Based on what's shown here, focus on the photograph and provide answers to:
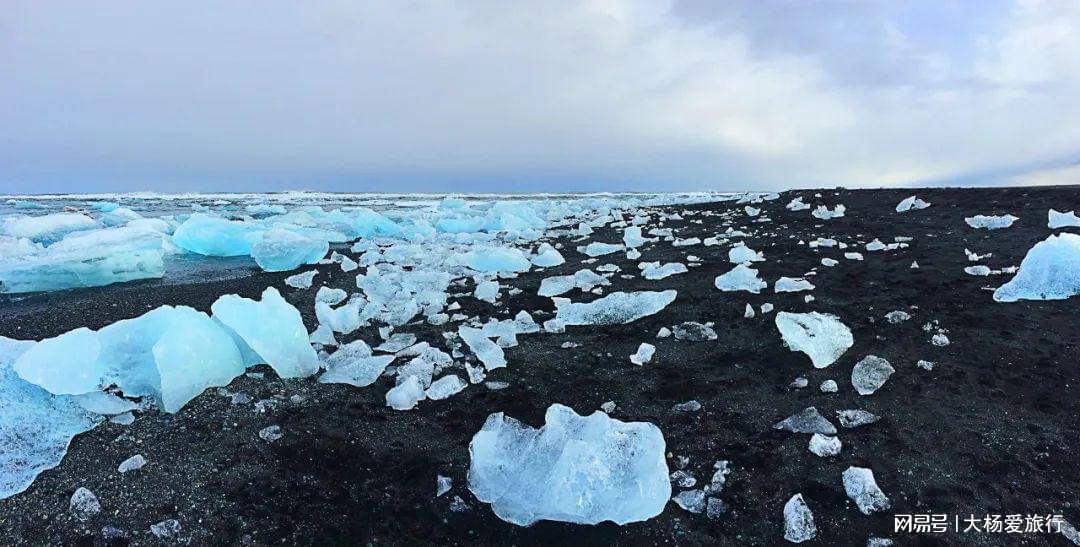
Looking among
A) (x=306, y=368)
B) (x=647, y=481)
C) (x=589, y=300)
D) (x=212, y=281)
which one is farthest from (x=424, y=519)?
(x=212, y=281)

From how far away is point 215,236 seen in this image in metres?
6.91

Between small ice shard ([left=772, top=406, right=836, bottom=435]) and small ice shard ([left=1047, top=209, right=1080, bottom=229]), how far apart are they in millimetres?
5772

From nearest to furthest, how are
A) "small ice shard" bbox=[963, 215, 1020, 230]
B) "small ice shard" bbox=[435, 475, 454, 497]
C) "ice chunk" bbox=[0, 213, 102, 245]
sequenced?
"small ice shard" bbox=[435, 475, 454, 497]
"small ice shard" bbox=[963, 215, 1020, 230]
"ice chunk" bbox=[0, 213, 102, 245]

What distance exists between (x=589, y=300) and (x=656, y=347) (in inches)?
45.5

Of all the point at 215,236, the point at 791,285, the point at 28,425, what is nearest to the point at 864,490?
the point at 791,285

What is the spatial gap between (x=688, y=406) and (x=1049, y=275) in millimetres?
2874

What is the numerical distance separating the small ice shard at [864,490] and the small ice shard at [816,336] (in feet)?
3.05

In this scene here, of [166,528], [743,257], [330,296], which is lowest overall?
[166,528]

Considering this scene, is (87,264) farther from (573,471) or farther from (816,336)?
(816,336)

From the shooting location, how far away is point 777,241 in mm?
6309

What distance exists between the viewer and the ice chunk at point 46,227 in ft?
25.4

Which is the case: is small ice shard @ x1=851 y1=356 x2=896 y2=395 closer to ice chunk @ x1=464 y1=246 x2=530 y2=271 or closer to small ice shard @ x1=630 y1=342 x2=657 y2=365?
small ice shard @ x1=630 y1=342 x2=657 y2=365

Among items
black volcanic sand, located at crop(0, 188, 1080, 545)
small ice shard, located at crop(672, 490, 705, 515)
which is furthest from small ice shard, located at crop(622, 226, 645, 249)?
small ice shard, located at crop(672, 490, 705, 515)

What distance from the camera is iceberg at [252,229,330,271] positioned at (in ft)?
18.5
